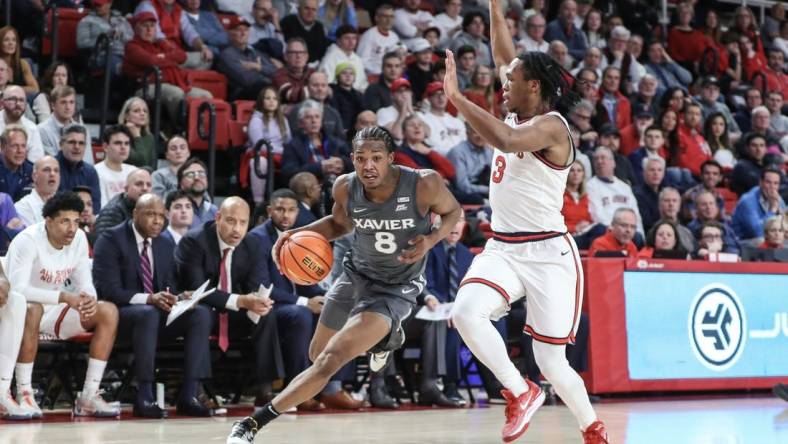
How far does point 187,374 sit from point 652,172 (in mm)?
6699

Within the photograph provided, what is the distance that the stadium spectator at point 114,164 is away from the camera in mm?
9586

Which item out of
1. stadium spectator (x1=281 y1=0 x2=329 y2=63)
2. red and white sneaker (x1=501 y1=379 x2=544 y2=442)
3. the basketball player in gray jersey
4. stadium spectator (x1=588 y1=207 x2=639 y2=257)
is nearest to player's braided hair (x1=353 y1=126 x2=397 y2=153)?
the basketball player in gray jersey

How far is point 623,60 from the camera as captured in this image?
50.5 feet

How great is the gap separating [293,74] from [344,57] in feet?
3.06

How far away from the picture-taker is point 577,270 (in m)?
5.73

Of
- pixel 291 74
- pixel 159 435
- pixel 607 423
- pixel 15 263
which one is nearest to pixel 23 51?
pixel 291 74

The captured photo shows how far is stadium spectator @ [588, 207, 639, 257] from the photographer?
10391mm

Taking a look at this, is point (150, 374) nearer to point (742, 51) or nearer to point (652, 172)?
point (652, 172)

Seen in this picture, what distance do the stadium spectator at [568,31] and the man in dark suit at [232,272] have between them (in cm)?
788

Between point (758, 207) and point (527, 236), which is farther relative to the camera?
point (758, 207)

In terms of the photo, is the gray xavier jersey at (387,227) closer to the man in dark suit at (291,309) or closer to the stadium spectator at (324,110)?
the man in dark suit at (291,309)

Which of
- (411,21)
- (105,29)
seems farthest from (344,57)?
(105,29)

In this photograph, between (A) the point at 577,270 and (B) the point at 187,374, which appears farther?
(B) the point at 187,374

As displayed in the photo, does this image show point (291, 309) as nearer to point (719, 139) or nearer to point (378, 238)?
point (378, 238)
